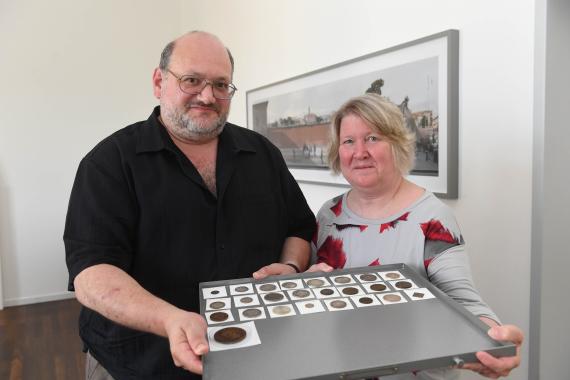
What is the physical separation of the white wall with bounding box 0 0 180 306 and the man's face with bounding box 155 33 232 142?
3.71 meters

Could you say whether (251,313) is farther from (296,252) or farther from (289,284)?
(296,252)

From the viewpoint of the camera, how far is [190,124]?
1.43 m

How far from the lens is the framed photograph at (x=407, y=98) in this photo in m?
1.78

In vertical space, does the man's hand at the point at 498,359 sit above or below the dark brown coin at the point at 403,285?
below

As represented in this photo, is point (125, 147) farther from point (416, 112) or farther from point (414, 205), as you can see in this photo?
point (416, 112)

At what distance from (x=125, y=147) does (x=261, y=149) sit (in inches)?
19.0

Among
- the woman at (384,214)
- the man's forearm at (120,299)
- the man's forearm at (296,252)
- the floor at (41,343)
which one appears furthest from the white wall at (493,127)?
the floor at (41,343)

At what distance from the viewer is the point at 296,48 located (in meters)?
2.97

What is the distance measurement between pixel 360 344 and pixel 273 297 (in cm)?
29

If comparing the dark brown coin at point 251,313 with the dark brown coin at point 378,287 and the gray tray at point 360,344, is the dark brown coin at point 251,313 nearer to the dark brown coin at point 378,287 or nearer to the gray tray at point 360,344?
the gray tray at point 360,344

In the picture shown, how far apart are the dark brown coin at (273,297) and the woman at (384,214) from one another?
209mm

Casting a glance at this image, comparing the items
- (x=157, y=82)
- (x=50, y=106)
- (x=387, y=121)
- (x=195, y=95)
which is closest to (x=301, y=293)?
(x=387, y=121)

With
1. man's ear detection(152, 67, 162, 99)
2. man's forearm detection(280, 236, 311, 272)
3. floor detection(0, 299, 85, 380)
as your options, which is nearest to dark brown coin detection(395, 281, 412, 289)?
man's forearm detection(280, 236, 311, 272)

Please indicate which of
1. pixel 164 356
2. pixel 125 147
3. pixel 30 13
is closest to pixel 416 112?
pixel 125 147
